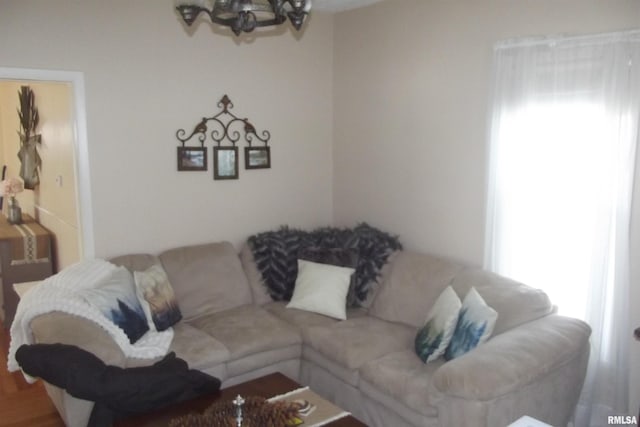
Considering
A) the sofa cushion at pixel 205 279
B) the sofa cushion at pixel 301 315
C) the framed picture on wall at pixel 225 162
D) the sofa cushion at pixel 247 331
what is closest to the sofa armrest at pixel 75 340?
the sofa cushion at pixel 247 331

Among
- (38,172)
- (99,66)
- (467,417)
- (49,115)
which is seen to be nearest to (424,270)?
(467,417)

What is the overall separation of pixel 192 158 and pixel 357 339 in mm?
1822

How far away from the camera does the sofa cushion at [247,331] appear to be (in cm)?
319

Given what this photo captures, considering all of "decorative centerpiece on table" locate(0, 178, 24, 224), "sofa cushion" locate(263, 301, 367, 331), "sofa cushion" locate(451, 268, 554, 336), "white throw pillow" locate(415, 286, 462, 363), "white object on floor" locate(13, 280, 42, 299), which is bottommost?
"white object on floor" locate(13, 280, 42, 299)

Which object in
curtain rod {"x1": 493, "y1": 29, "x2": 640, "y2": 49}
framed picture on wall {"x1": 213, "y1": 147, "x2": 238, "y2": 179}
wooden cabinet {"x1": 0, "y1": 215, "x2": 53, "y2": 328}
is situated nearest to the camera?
curtain rod {"x1": 493, "y1": 29, "x2": 640, "y2": 49}

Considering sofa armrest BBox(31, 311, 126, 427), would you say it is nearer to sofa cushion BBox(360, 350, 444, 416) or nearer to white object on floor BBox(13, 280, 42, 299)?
sofa cushion BBox(360, 350, 444, 416)

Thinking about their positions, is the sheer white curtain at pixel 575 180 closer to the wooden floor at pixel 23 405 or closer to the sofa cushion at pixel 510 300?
the sofa cushion at pixel 510 300

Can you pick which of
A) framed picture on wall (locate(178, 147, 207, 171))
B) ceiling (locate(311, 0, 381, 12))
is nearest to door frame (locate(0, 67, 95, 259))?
framed picture on wall (locate(178, 147, 207, 171))

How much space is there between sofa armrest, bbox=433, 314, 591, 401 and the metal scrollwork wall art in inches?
92.4

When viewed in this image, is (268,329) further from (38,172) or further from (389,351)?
(38,172)

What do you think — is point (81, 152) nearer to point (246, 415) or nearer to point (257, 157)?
point (257, 157)

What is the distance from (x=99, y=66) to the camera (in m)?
3.46

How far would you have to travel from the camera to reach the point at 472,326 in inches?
109

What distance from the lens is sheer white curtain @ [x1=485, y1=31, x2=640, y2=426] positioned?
2.67 metres
